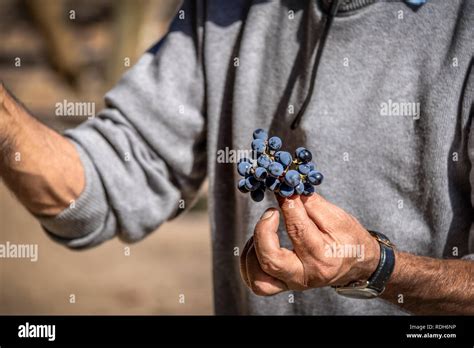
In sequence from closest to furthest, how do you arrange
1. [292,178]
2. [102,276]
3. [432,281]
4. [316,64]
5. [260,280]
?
[292,178] < [260,280] < [432,281] < [316,64] < [102,276]

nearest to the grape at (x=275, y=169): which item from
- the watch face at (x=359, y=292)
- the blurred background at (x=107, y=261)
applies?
the watch face at (x=359, y=292)

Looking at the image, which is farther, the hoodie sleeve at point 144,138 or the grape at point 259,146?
the hoodie sleeve at point 144,138

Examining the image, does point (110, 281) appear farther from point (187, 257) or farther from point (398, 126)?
point (398, 126)

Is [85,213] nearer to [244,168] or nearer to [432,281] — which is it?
[244,168]

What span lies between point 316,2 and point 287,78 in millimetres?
151

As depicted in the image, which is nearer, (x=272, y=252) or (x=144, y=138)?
(x=272, y=252)

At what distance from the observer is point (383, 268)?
119 centimetres

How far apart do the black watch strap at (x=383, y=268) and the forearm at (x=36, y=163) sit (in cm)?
60

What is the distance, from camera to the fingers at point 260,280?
1127 millimetres

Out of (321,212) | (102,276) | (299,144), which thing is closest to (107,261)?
(102,276)

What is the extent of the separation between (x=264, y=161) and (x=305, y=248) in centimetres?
16

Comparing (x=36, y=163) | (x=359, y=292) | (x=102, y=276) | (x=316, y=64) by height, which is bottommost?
(x=102, y=276)

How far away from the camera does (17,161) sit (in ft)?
4.60

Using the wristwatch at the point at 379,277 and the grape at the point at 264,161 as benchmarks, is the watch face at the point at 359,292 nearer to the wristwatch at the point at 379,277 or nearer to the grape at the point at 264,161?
the wristwatch at the point at 379,277
